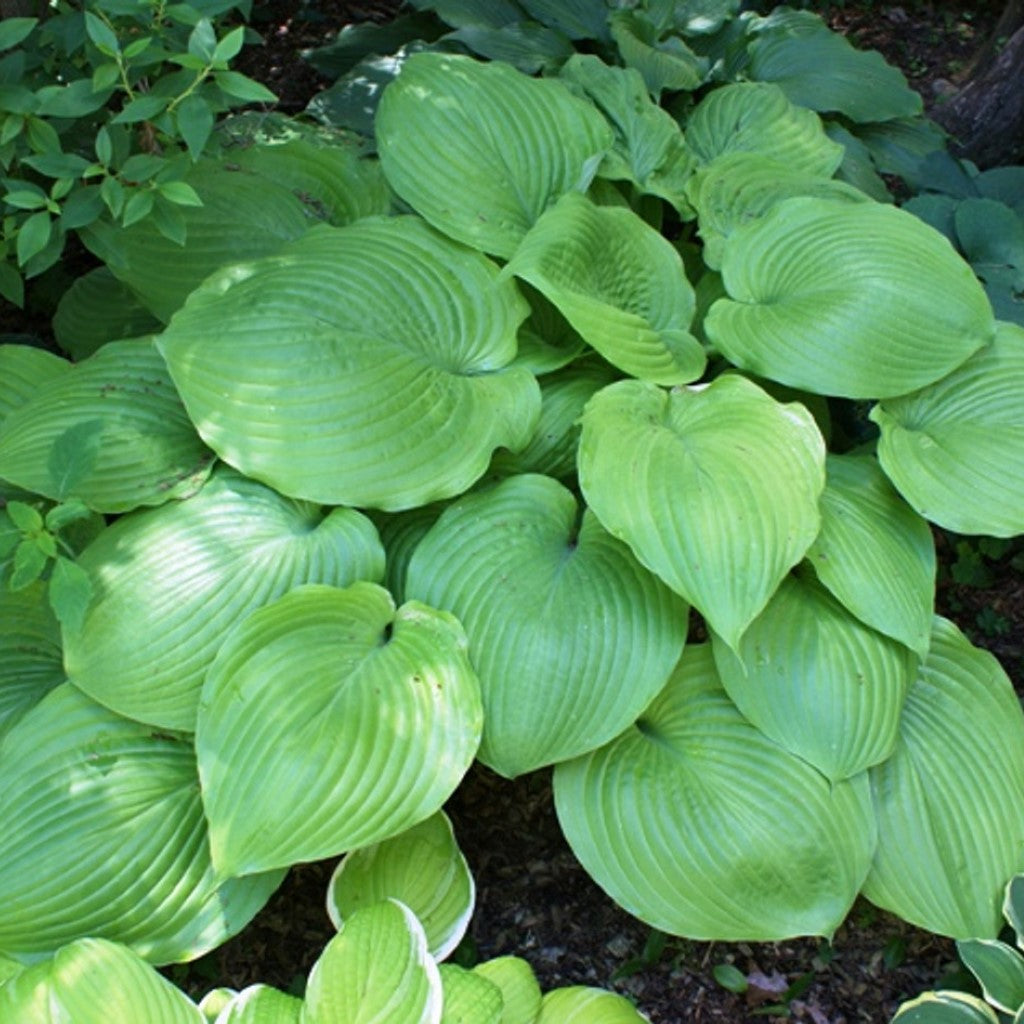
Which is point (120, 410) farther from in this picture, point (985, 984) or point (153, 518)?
point (985, 984)

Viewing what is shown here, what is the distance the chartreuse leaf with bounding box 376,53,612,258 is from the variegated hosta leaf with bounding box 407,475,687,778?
58cm

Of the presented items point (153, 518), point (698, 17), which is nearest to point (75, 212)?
point (153, 518)

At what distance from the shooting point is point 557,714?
1.76 metres

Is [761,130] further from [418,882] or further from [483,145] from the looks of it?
[418,882]

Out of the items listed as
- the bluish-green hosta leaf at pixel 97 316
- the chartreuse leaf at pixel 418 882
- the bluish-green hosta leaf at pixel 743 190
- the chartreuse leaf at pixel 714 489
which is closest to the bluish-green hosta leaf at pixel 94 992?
the chartreuse leaf at pixel 418 882

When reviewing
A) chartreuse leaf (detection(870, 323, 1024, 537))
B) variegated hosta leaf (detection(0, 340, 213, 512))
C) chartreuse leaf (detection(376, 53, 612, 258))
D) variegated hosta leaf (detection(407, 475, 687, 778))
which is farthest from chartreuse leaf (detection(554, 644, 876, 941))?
chartreuse leaf (detection(376, 53, 612, 258))

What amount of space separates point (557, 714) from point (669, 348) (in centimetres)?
75

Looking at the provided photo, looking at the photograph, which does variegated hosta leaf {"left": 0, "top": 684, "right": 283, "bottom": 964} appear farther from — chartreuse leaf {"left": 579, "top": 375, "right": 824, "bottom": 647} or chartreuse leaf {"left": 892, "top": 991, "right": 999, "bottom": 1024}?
chartreuse leaf {"left": 892, "top": 991, "right": 999, "bottom": 1024}

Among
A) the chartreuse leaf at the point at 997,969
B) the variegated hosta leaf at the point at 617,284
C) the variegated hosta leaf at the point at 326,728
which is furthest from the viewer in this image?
the variegated hosta leaf at the point at 617,284

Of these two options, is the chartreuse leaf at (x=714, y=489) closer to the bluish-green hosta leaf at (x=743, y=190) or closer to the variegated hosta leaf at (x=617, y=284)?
the variegated hosta leaf at (x=617, y=284)

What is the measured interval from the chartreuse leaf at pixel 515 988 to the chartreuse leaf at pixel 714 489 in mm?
594

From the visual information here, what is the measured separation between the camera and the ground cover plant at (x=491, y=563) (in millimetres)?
1683

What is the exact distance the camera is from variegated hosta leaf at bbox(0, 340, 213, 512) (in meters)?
1.86

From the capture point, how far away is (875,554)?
6.26 ft
